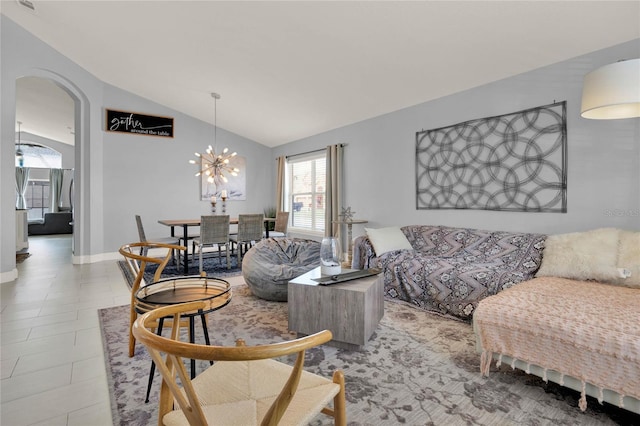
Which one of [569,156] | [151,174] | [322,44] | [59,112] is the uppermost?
[59,112]

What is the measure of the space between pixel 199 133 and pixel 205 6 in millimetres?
3897

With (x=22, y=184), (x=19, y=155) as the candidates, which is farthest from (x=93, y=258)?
(x=22, y=184)

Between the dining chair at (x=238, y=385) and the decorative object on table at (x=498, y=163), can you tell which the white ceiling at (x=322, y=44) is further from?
the dining chair at (x=238, y=385)

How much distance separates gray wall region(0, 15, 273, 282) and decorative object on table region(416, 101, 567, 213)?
4089 millimetres

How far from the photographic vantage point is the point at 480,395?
172cm

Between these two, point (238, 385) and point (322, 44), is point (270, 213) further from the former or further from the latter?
point (238, 385)

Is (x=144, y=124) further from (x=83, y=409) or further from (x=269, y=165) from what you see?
(x=83, y=409)

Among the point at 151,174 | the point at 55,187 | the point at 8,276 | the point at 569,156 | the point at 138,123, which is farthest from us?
the point at 55,187

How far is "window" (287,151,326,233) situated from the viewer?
652 cm

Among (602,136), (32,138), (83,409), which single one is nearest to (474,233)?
(602,136)

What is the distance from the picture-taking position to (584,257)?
2.55m

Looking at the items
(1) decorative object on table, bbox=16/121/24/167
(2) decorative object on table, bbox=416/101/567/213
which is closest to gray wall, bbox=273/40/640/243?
(2) decorative object on table, bbox=416/101/567/213

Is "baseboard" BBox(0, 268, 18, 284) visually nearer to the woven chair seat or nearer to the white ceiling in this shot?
the white ceiling

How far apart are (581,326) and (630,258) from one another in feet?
4.27
